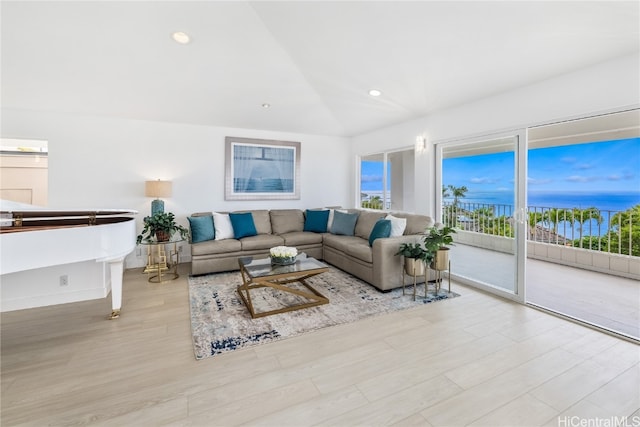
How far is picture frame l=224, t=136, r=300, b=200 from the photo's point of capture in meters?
5.30

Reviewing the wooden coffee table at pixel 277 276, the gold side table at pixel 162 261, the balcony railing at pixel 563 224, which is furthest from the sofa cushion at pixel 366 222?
the gold side table at pixel 162 261

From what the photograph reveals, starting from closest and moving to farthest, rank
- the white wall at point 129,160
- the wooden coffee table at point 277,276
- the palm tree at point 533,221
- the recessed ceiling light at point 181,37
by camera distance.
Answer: the wooden coffee table at point 277,276
the recessed ceiling light at point 181,37
the white wall at point 129,160
the palm tree at point 533,221

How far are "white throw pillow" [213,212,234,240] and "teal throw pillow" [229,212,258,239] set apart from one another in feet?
0.21

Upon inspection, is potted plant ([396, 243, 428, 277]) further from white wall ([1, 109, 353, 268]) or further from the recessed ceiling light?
the recessed ceiling light

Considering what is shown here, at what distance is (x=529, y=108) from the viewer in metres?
3.09

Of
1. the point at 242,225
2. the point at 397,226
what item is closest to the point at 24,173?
the point at 242,225

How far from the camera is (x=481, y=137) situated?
363cm

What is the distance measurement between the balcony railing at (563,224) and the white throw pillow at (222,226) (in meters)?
3.41

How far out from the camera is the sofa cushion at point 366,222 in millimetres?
4645

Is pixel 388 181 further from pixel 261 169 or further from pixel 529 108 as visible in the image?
pixel 529 108

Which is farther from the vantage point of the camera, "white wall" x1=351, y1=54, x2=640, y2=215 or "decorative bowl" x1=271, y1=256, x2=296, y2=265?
"decorative bowl" x1=271, y1=256, x2=296, y2=265

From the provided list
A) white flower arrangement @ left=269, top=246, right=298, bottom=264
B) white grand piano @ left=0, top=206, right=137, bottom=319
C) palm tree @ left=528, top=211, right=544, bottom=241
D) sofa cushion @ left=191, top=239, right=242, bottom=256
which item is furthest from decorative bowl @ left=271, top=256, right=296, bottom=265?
palm tree @ left=528, top=211, right=544, bottom=241

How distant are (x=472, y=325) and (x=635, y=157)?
454 cm

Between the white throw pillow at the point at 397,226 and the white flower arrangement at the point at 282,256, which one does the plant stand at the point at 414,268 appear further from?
the white flower arrangement at the point at 282,256
